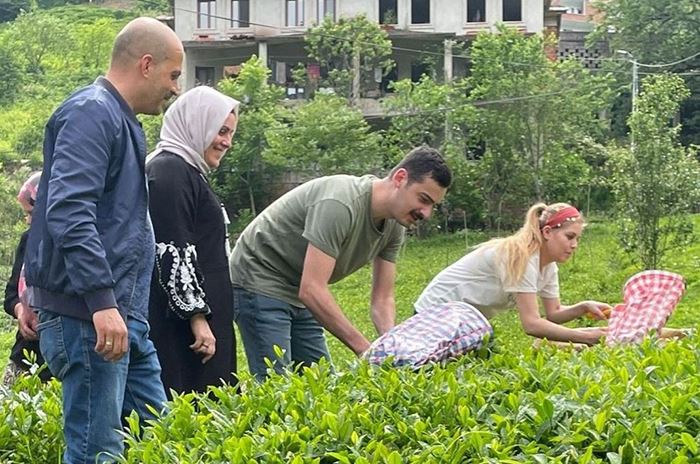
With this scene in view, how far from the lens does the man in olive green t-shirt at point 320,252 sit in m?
4.55

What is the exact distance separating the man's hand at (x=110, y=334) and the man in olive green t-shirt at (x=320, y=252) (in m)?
1.20

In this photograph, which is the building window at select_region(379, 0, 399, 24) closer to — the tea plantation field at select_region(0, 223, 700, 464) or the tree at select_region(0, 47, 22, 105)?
the tree at select_region(0, 47, 22, 105)

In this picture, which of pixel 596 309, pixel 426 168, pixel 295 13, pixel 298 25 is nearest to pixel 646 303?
pixel 596 309

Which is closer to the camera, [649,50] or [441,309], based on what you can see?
[441,309]

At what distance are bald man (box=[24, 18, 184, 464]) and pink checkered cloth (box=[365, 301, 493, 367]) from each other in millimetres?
796

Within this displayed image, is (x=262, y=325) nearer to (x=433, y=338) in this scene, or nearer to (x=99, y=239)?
(x=433, y=338)

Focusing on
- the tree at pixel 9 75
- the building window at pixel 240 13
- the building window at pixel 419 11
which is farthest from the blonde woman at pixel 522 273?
the tree at pixel 9 75

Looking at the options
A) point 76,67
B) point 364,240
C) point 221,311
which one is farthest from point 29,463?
point 76,67

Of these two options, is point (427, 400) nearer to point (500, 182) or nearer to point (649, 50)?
point (500, 182)

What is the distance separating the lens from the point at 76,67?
51.3 metres

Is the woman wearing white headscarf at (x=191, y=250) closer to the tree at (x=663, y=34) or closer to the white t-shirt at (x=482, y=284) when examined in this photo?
the white t-shirt at (x=482, y=284)

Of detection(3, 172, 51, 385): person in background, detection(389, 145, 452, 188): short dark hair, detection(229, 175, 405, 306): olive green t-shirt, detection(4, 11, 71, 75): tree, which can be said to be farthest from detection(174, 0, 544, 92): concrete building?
detection(389, 145, 452, 188): short dark hair

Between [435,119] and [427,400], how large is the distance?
25762mm

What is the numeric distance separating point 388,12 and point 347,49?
189 inches
